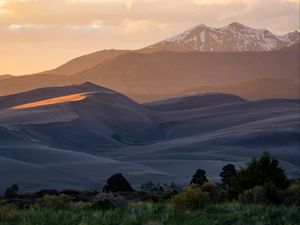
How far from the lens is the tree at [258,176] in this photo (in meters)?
19.7

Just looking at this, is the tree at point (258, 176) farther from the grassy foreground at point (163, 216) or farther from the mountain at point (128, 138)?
the mountain at point (128, 138)

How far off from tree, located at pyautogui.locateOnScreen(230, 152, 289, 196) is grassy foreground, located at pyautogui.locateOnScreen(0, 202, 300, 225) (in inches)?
222

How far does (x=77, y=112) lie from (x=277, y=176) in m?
115

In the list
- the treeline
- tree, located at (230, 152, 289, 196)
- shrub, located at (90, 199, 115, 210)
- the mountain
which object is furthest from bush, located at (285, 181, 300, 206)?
the mountain

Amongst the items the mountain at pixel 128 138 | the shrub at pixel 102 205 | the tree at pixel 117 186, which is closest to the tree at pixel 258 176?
the shrub at pixel 102 205

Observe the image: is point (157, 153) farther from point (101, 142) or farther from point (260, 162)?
point (260, 162)

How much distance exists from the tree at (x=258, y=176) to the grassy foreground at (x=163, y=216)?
5629 mm

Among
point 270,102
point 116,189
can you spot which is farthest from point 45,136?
point 270,102

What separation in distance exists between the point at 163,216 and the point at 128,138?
11915 cm

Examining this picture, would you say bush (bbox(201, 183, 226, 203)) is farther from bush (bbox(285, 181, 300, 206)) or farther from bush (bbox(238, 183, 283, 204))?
bush (bbox(238, 183, 283, 204))

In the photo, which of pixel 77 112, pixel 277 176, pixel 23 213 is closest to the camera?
pixel 23 213

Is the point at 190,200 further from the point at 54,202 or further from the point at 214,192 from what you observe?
the point at 214,192

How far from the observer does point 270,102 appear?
586 ft

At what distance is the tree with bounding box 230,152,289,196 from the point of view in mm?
19734
